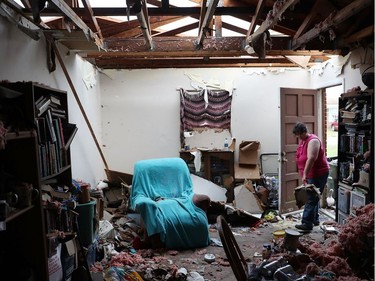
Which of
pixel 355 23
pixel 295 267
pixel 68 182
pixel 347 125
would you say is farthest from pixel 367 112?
pixel 68 182

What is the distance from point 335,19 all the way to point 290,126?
2215 millimetres

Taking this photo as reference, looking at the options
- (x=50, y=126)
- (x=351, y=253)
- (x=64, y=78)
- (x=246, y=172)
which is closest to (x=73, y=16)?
(x=50, y=126)

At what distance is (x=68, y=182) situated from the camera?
2.67 meters

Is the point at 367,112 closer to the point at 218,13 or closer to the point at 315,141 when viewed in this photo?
the point at 315,141

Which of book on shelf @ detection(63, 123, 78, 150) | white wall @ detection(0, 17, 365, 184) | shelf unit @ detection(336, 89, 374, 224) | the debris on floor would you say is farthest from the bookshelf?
white wall @ detection(0, 17, 365, 184)

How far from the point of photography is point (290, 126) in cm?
477

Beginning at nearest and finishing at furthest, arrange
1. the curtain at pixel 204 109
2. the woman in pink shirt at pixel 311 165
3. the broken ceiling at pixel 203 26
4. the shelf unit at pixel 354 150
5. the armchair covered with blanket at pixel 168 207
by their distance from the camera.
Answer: the broken ceiling at pixel 203 26 → the shelf unit at pixel 354 150 → the armchair covered with blanket at pixel 168 207 → the woman in pink shirt at pixel 311 165 → the curtain at pixel 204 109

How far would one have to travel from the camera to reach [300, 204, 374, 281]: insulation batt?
200cm

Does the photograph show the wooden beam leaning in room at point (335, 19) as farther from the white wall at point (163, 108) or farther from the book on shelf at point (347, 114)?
the white wall at point (163, 108)

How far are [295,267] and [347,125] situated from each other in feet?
7.76

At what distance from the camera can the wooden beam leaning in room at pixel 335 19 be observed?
2394 mm

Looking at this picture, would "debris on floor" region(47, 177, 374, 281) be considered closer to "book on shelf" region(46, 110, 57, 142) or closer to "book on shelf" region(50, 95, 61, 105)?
"book on shelf" region(46, 110, 57, 142)

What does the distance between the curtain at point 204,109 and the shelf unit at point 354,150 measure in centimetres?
224

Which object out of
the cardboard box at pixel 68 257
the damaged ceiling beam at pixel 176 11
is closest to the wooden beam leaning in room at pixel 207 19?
the damaged ceiling beam at pixel 176 11
